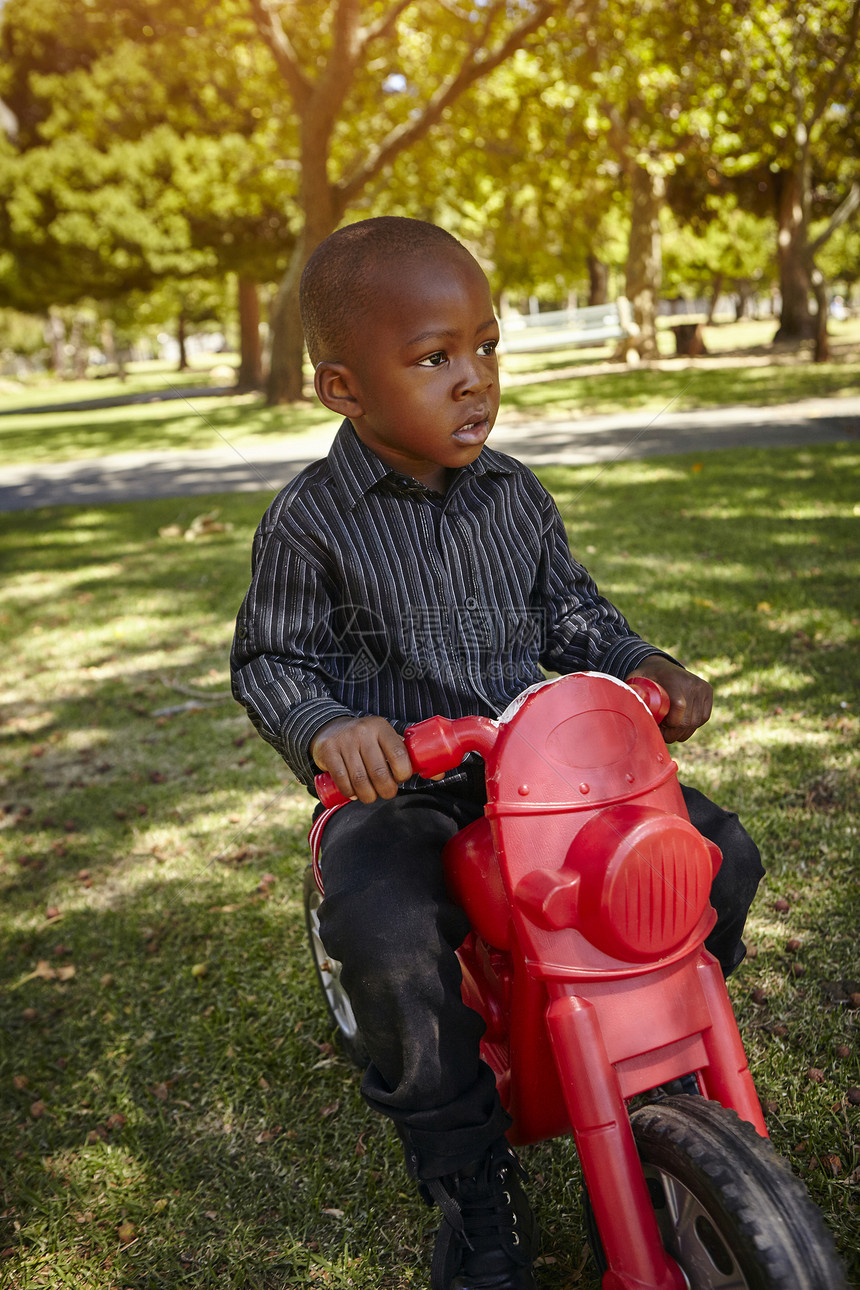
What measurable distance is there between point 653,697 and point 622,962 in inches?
15.6

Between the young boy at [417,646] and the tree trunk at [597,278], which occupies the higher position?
the tree trunk at [597,278]

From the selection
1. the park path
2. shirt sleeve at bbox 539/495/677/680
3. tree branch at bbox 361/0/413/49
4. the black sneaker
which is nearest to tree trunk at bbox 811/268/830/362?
the park path

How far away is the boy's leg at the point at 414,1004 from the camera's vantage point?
4.95 ft

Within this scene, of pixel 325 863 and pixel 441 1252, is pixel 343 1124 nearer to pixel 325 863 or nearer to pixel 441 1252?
pixel 441 1252

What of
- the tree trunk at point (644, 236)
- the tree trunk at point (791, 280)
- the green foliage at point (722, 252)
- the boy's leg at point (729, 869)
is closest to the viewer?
the boy's leg at point (729, 869)

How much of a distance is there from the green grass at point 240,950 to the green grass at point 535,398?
66 centimetres

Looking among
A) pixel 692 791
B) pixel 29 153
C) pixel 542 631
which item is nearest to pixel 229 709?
pixel 542 631

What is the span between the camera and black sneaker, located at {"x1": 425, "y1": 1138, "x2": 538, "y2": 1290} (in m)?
1.55

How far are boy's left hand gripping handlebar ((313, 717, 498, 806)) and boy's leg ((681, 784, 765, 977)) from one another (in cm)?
51

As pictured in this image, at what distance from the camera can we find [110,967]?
2.78m

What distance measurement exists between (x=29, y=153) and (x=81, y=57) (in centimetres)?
232

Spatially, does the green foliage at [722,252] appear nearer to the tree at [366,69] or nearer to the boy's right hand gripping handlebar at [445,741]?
the tree at [366,69]

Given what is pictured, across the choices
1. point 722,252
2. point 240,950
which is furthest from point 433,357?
point 722,252

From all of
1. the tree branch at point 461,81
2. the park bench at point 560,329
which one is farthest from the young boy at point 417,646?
the tree branch at point 461,81
